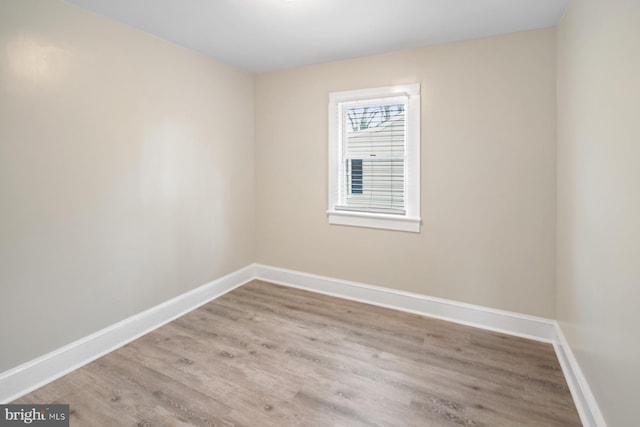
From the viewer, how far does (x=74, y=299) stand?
2.30m

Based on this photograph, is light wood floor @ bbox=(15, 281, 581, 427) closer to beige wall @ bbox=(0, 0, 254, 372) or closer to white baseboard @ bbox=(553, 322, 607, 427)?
white baseboard @ bbox=(553, 322, 607, 427)

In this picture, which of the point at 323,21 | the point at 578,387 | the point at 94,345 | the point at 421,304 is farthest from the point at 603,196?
the point at 94,345

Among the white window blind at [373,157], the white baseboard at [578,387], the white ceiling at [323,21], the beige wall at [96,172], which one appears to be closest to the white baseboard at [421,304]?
the white baseboard at [578,387]

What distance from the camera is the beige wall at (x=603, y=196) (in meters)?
1.32

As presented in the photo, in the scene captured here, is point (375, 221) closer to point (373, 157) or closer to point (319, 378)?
point (373, 157)

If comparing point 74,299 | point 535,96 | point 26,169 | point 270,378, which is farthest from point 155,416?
Result: point 535,96

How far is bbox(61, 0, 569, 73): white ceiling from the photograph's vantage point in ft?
7.30

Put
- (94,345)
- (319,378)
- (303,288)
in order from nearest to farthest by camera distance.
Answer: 1. (319,378)
2. (94,345)
3. (303,288)

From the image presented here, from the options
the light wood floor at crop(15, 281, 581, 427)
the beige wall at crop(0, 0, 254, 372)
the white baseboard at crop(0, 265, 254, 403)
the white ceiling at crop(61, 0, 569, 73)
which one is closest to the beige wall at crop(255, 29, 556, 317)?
the white ceiling at crop(61, 0, 569, 73)

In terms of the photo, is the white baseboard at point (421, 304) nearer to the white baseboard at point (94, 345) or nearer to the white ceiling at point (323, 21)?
the white baseboard at point (94, 345)

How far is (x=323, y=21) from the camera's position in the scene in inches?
98.1

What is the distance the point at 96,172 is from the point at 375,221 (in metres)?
2.47

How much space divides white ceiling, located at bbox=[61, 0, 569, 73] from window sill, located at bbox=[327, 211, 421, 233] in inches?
63.7

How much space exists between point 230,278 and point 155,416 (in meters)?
1.95
